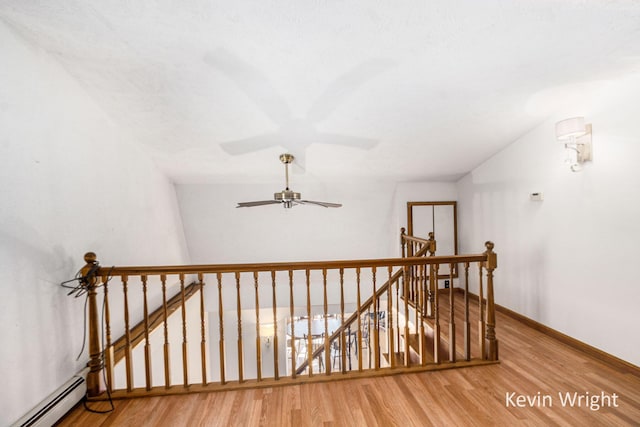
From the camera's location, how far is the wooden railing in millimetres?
2266

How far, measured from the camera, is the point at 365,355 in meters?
8.36

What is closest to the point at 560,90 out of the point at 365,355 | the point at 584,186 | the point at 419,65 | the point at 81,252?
the point at 584,186

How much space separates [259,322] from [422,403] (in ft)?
7.87

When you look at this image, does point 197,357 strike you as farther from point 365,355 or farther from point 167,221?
point 365,355

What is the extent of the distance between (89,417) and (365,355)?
7.42 m

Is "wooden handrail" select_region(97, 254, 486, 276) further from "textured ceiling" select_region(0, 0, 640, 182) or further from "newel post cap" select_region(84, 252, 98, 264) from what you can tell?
"textured ceiling" select_region(0, 0, 640, 182)

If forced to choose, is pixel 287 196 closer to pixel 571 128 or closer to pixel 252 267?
pixel 252 267

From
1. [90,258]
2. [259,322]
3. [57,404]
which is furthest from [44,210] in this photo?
[259,322]

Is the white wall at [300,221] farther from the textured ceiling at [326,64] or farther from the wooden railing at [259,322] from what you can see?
the textured ceiling at [326,64]

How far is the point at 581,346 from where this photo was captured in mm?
2889

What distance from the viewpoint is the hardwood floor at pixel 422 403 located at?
1.94m

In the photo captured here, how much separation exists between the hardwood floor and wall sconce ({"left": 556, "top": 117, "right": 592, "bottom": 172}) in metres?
1.88

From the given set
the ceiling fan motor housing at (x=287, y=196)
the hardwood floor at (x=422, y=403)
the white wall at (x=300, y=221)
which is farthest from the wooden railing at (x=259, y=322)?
the ceiling fan motor housing at (x=287, y=196)

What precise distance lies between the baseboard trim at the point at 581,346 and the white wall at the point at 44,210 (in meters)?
4.47
